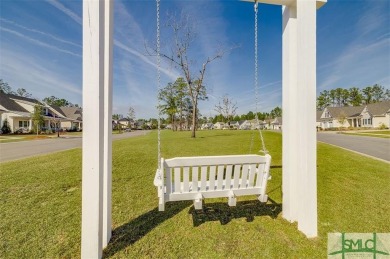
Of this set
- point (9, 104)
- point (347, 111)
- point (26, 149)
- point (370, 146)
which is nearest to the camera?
point (26, 149)

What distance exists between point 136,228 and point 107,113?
1.86 metres

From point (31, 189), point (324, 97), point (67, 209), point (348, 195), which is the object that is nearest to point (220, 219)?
point (67, 209)

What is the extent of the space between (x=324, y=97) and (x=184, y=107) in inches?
2263

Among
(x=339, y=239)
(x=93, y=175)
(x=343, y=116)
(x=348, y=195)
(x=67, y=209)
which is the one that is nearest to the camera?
(x=93, y=175)

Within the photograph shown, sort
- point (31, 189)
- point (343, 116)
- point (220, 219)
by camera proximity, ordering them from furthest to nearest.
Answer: point (343, 116) < point (31, 189) < point (220, 219)

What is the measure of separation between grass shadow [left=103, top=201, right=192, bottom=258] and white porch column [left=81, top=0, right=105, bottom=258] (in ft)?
1.09

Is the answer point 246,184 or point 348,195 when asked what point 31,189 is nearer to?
point 246,184

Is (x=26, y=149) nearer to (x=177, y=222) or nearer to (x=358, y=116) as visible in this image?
(x=177, y=222)

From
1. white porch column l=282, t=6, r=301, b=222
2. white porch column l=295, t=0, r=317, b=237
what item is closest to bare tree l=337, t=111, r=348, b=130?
white porch column l=282, t=6, r=301, b=222

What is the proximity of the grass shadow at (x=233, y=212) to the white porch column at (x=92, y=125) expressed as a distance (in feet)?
5.34

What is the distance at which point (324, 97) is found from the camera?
262 ft

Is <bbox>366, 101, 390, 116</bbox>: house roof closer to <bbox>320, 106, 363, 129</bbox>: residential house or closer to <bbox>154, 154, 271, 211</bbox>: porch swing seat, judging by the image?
<bbox>320, 106, 363, 129</bbox>: residential house

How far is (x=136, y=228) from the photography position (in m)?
3.33

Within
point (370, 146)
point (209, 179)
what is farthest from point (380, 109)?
point (209, 179)
